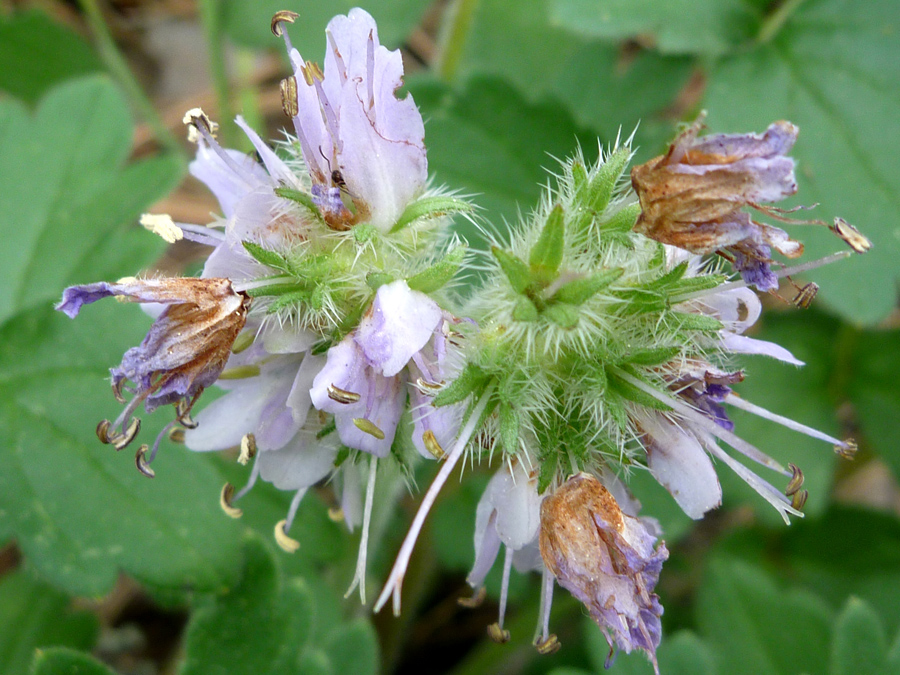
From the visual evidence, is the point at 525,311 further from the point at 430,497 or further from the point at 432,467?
the point at 432,467

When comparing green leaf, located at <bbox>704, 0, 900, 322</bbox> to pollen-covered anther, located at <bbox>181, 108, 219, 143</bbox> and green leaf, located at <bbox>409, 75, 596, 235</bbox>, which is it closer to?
green leaf, located at <bbox>409, 75, 596, 235</bbox>

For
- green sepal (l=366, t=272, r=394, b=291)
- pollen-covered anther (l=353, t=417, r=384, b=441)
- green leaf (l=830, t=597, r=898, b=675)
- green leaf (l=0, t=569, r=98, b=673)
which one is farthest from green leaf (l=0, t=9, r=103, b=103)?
green leaf (l=830, t=597, r=898, b=675)

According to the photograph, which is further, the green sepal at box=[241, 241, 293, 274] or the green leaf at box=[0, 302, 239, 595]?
the green leaf at box=[0, 302, 239, 595]

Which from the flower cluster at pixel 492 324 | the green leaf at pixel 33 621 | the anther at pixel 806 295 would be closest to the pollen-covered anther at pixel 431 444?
the flower cluster at pixel 492 324

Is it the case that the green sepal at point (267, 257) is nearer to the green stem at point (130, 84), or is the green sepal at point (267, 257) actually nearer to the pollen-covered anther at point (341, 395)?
the pollen-covered anther at point (341, 395)

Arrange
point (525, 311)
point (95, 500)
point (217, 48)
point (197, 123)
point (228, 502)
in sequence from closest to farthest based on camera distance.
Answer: point (525, 311)
point (197, 123)
point (228, 502)
point (95, 500)
point (217, 48)

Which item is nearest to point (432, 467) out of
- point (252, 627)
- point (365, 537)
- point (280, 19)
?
point (252, 627)

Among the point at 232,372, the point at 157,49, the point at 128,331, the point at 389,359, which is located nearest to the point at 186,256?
the point at 157,49
